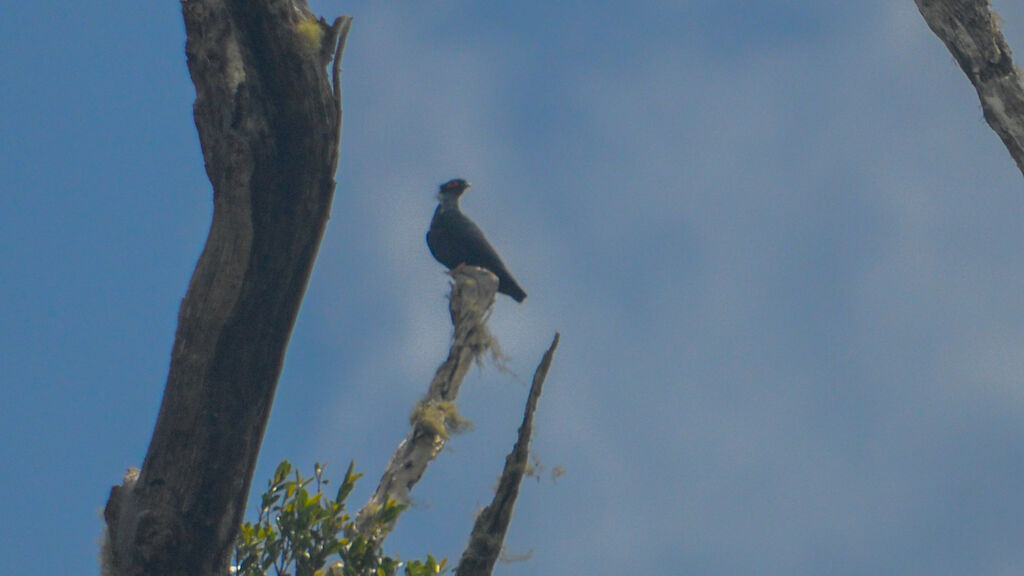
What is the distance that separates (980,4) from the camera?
4160 mm

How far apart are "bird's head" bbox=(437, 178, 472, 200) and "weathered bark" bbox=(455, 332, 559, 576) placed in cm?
613

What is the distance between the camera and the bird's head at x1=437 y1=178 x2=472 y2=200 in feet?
34.3

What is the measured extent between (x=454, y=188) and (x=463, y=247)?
1.62 meters

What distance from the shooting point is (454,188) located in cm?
1050

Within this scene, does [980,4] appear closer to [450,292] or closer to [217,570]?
[450,292]

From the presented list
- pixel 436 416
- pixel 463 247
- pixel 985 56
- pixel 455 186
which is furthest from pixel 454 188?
pixel 985 56

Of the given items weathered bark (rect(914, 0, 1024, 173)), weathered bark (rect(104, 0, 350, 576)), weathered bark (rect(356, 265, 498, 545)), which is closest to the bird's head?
weathered bark (rect(356, 265, 498, 545))

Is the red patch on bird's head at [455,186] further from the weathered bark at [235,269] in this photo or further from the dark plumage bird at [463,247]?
the weathered bark at [235,269]

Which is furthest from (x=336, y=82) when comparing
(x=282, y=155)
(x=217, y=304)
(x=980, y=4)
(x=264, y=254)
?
(x=980, y=4)

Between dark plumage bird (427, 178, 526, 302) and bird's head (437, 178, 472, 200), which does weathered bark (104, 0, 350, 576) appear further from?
bird's head (437, 178, 472, 200)

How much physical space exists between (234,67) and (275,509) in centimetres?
223

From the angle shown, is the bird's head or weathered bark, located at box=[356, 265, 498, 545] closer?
weathered bark, located at box=[356, 265, 498, 545]

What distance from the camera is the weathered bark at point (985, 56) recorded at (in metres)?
4.05

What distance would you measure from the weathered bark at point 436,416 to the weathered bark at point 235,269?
42.3 inches
